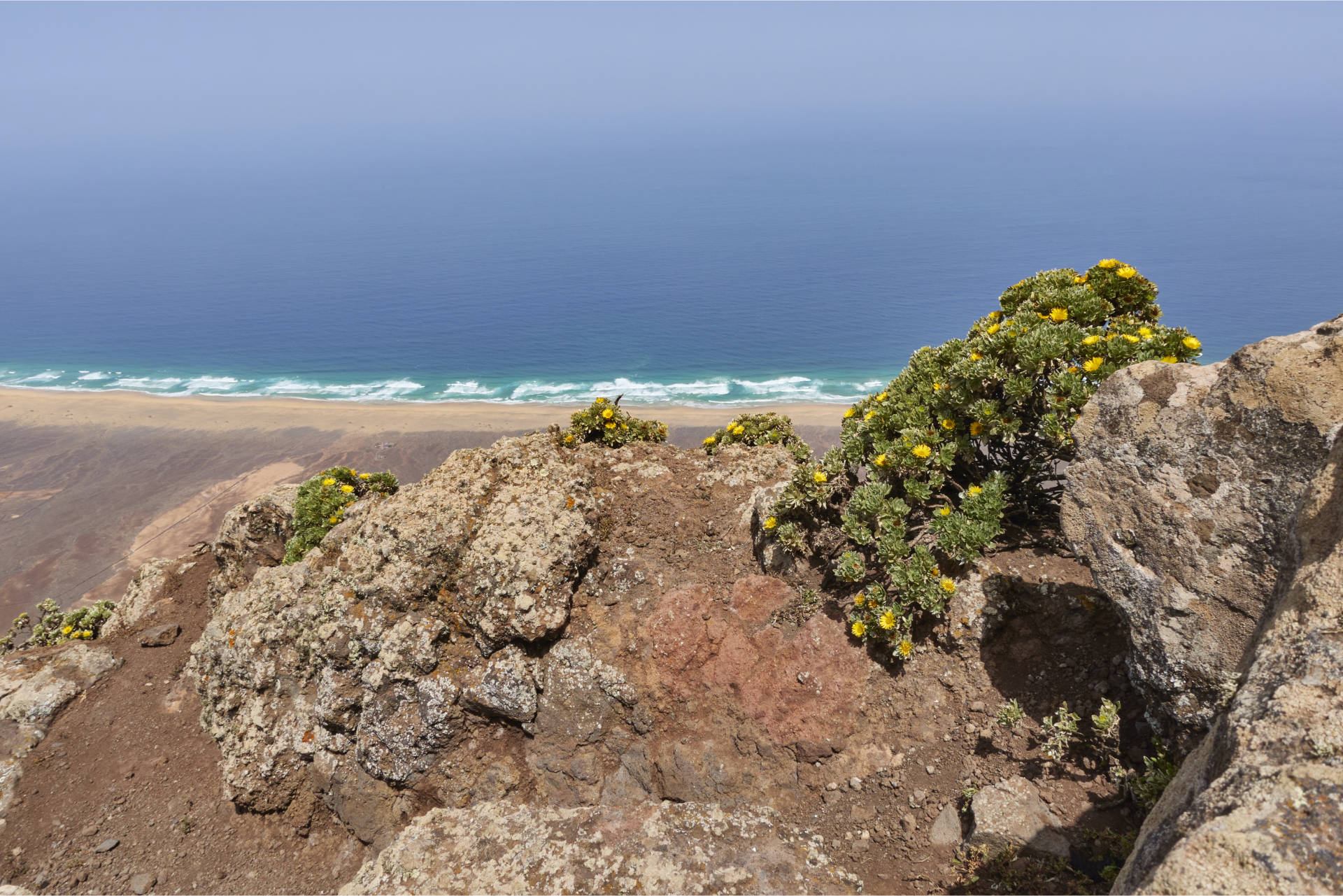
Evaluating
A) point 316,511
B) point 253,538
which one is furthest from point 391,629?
point 253,538

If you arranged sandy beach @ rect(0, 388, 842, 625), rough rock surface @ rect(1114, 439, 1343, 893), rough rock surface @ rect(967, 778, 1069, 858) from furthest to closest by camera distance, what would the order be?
sandy beach @ rect(0, 388, 842, 625)
rough rock surface @ rect(967, 778, 1069, 858)
rough rock surface @ rect(1114, 439, 1343, 893)

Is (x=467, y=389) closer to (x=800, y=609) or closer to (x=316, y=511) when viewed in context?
(x=316, y=511)

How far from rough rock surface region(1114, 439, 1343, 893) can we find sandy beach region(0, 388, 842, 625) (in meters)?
34.5

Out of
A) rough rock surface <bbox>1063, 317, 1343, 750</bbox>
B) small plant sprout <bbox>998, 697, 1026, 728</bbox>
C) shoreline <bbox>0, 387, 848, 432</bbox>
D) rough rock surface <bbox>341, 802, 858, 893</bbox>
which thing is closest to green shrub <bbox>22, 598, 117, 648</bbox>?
rough rock surface <bbox>341, 802, 858, 893</bbox>

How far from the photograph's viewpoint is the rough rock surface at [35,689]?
982 cm

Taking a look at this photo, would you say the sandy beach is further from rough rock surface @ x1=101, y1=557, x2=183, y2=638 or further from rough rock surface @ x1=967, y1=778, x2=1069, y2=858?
rough rock surface @ x1=967, y1=778, x2=1069, y2=858

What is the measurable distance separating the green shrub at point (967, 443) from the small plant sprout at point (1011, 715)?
1.03m

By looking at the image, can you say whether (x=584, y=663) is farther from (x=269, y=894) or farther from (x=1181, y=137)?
(x=1181, y=137)

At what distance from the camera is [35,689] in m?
10.5

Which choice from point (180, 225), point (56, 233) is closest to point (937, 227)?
point (180, 225)

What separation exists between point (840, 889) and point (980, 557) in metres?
3.53

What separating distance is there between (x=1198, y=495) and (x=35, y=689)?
15.1 metres

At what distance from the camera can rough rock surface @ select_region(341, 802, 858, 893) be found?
6.56m

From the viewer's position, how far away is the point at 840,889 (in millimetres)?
6305
